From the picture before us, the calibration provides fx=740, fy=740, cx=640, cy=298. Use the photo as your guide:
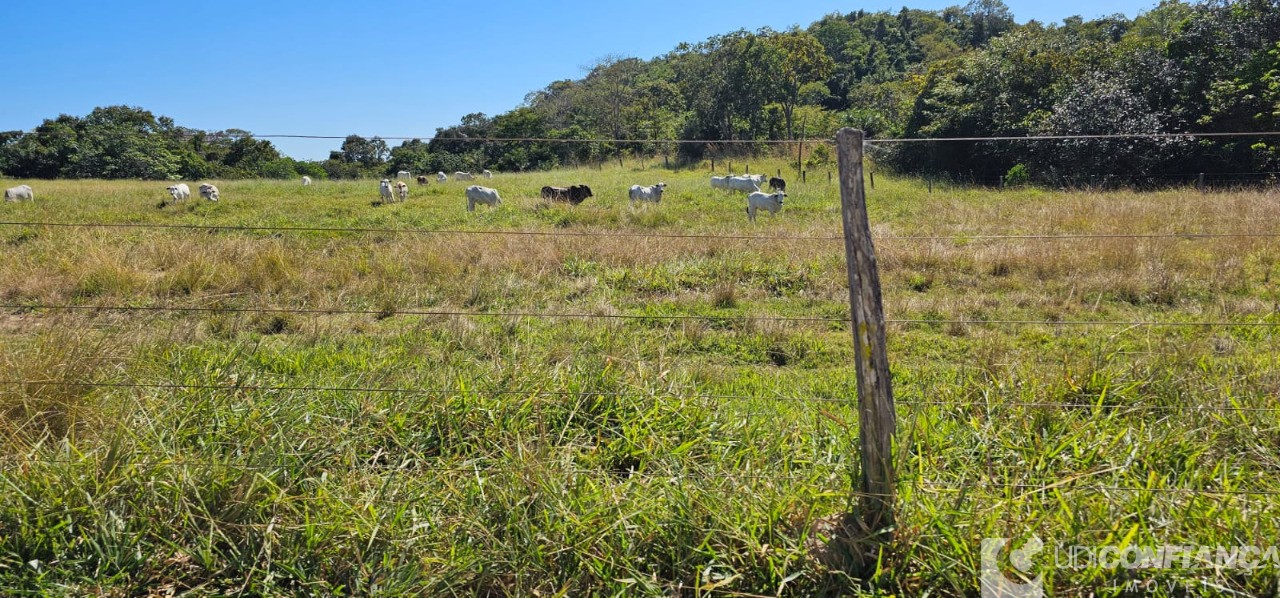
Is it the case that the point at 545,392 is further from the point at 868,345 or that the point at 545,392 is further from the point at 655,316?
the point at 655,316

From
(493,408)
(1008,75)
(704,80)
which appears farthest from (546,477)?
(704,80)

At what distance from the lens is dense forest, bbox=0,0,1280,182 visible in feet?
70.2

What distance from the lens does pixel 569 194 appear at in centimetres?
1838

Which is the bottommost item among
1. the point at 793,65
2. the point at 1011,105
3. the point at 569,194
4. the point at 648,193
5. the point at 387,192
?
the point at 648,193

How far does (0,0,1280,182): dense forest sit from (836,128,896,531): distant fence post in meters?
1.91

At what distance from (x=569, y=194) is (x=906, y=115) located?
23.8m

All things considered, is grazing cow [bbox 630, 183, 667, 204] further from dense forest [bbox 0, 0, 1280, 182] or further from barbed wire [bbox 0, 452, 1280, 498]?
barbed wire [bbox 0, 452, 1280, 498]

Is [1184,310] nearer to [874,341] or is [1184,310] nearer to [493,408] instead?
[874,341]

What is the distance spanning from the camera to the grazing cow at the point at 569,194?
18078mm

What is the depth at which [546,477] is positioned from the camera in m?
3.17

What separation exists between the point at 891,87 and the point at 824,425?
4754 cm

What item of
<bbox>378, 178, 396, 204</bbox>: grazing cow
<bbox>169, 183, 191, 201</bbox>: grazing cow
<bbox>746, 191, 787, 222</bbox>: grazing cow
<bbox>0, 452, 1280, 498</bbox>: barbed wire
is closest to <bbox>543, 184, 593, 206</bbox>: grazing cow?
<bbox>378, 178, 396, 204</bbox>: grazing cow

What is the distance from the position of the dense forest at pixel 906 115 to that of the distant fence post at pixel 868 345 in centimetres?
191

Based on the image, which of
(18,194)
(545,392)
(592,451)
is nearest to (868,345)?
(592,451)
